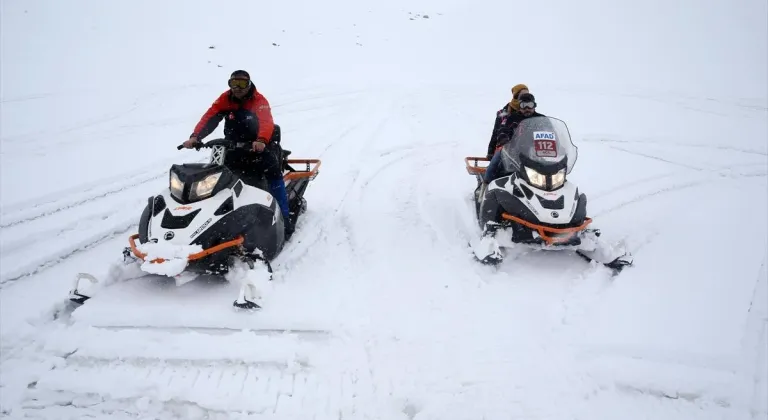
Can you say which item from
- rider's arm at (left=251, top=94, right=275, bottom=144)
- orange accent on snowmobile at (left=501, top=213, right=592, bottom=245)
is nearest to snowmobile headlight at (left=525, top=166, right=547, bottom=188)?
orange accent on snowmobile at (left=501, top=213, right=592, bottom=245)

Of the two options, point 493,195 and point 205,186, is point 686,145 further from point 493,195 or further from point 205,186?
point 205,186

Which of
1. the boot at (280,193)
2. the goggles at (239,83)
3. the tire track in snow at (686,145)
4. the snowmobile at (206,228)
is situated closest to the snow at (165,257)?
the snowmobile at (206,228)

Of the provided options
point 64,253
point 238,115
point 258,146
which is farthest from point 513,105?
point 64,253

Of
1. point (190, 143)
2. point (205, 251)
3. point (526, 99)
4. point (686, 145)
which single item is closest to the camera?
point (205, 251)

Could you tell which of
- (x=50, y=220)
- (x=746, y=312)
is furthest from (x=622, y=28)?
(x=50, y=220)

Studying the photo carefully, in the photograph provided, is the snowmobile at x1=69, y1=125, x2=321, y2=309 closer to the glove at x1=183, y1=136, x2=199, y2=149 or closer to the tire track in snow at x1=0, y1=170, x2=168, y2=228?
the glove at x1=183, y1=136, x2=199, y2=149

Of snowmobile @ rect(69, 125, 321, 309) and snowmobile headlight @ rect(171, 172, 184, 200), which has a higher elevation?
snowmobile headlight @ rect(171, 172, 184, 200)

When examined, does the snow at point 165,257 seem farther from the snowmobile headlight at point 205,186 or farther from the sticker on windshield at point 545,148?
the sticker on windshield at point 545,148

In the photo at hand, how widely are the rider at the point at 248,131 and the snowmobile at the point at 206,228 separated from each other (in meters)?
0.39

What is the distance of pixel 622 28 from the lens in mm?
26062

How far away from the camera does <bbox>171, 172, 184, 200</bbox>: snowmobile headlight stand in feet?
13.4

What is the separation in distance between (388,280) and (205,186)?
1864 mm

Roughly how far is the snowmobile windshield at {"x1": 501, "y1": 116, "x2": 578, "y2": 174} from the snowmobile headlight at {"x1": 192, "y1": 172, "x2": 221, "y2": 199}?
123 inches

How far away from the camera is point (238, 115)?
5184 mm
